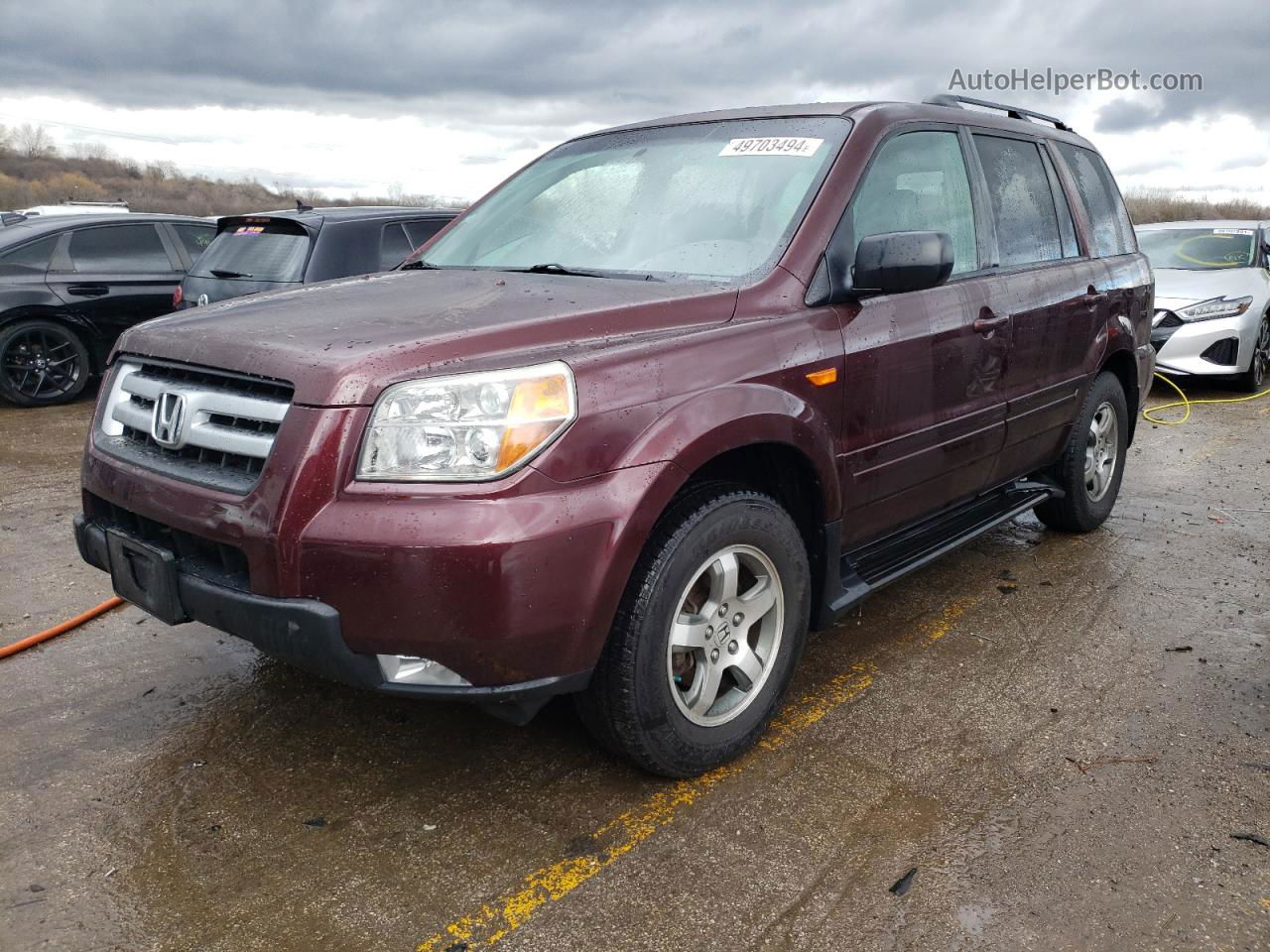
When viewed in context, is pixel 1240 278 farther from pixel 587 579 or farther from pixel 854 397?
pixel 587 579

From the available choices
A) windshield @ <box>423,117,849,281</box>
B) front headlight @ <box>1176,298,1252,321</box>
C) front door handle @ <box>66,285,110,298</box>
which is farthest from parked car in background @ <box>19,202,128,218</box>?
front headlight @ <box>1176,298,1252,321</box>

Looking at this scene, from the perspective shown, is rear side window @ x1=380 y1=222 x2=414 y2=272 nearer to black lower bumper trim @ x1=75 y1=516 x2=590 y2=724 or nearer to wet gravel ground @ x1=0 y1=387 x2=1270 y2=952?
wet gravel ground @ x1=0 y1=387 x2=1270 y2=952

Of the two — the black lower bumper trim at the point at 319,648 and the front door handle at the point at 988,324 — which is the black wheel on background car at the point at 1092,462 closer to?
the front door handle at the point at 988,324

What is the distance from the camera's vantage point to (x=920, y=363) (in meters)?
3.37

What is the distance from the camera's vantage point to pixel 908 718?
3.19 metres

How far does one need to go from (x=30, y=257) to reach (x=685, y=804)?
328 inches

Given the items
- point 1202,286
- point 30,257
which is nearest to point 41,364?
point 30,257

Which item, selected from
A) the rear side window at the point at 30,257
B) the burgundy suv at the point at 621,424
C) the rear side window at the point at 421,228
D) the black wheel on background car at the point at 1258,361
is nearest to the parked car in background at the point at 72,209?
the rear side window at the point at 30,257

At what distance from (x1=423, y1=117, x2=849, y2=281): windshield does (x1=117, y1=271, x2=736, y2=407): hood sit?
0.67 feet

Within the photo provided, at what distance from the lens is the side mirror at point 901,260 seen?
2945 mm

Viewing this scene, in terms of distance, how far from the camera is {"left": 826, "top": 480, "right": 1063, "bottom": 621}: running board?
327cm

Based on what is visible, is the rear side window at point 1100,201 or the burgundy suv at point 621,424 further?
the rear side window at point 1100,201

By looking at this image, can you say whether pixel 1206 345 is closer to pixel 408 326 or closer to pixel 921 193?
pixel 921 193

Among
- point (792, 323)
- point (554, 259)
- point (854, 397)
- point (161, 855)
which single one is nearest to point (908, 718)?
point (854, 397)
